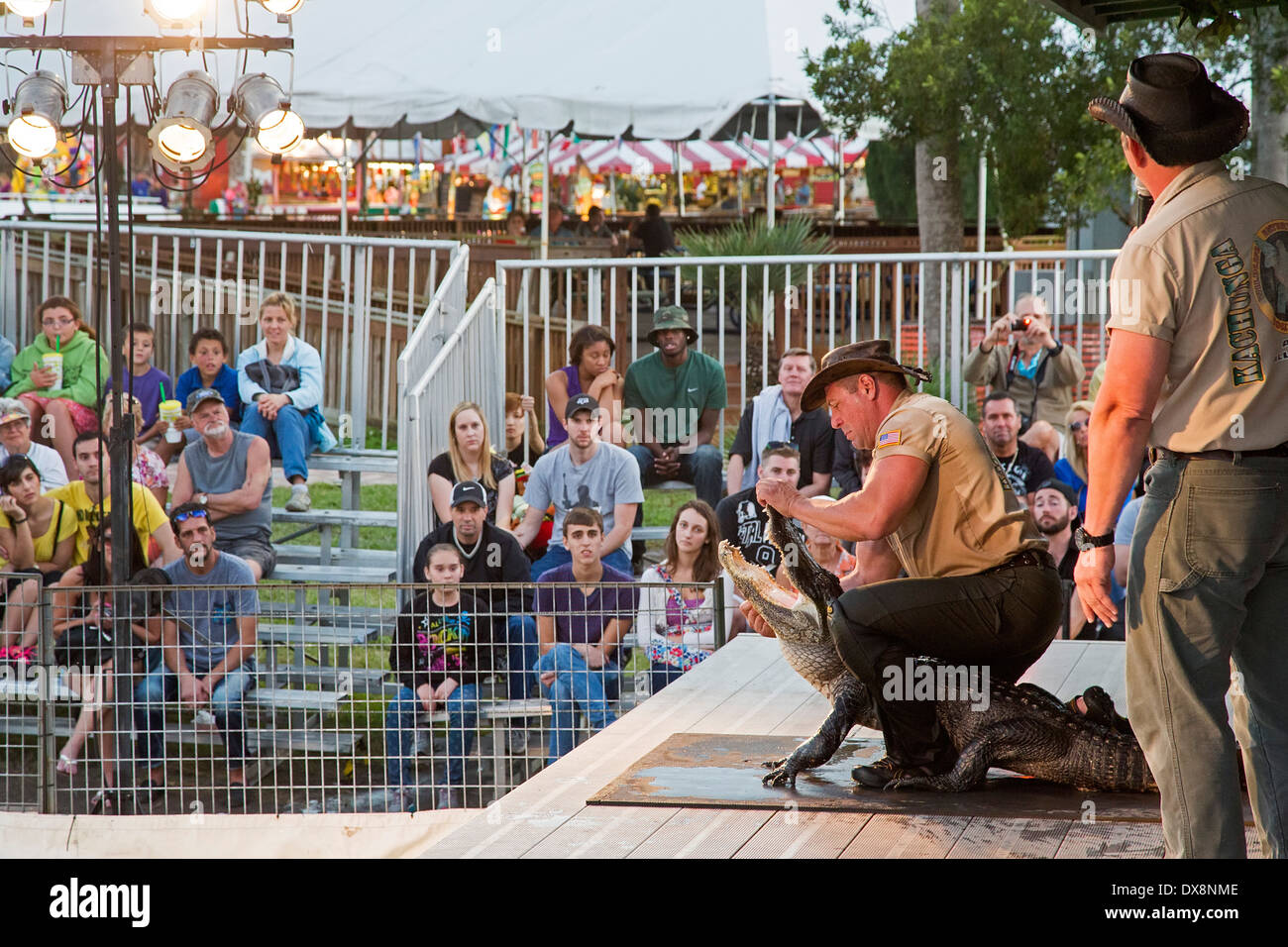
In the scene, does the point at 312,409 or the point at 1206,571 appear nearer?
the point at 1206,571

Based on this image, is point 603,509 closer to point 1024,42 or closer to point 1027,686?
point 1027,686

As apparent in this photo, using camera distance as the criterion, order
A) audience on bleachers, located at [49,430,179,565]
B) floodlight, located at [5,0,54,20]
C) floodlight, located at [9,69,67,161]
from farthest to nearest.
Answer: audience on bleachers, located at [49,430,179,565] → floodlight, located at [9,69,67,161] → floodlight, located at [5,0,54,20]

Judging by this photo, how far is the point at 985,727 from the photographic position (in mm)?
3756

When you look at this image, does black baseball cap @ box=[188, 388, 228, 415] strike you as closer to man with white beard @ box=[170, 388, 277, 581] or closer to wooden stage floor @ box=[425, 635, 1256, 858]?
man with white beard @ box=[170, 388, 277, 581]

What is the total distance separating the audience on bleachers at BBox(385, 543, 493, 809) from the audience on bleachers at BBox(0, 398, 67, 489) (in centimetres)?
337

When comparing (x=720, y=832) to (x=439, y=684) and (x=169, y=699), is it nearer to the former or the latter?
(x=439, y=684)

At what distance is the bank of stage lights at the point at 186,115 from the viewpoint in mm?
6887

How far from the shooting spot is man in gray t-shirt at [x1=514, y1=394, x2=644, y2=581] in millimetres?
7574

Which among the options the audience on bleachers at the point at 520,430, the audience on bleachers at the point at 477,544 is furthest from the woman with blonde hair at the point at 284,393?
the audience on bleachers at the point at 477,544

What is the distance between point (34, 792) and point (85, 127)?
9.57ft

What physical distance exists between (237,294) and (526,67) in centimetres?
448

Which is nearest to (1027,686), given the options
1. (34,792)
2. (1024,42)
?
(34,792)

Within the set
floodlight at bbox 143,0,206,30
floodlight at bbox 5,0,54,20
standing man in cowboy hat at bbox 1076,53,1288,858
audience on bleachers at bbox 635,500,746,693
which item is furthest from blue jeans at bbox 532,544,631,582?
standing man in cowboy hat at bbox 1076,53,1288,858

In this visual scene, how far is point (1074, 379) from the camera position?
25.9 ft
